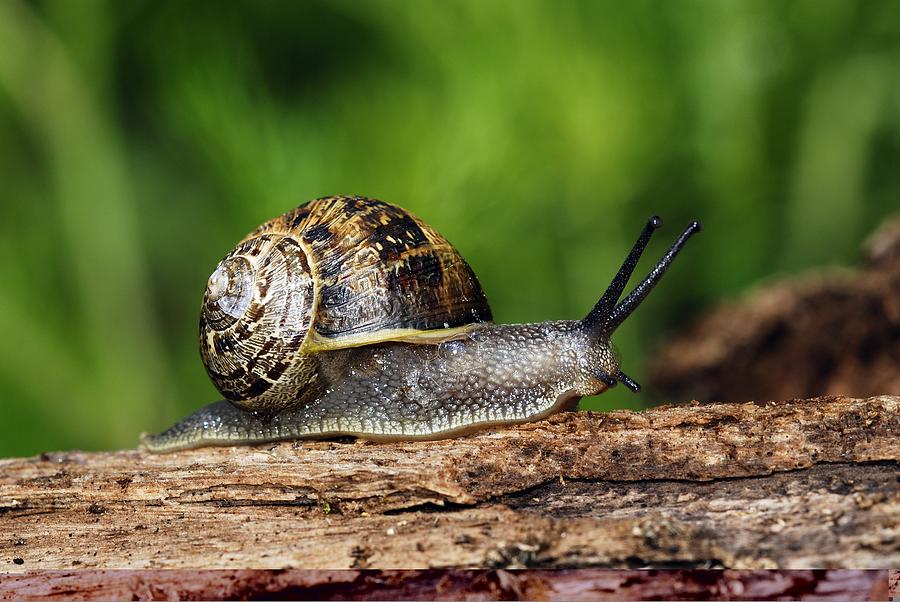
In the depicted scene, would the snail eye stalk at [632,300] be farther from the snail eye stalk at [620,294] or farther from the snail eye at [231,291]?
the snail eye at [231,291]

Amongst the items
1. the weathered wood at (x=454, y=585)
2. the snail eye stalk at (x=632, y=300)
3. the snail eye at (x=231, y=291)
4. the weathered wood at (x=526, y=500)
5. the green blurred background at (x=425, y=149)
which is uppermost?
the green blurred background at (x=425, y=149)

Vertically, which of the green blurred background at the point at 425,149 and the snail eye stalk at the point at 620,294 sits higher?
the green blurred background at the point at 425,149

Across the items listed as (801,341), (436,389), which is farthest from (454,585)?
(801,341)

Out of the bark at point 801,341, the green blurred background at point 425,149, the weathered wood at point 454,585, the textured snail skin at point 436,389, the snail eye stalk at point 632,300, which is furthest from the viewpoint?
the green blurred background at point 425,149

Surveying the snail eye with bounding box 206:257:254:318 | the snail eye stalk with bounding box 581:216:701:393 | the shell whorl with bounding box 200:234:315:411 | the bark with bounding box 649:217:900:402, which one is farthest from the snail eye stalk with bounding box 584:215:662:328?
the bark with bounding box 649:217:900:402

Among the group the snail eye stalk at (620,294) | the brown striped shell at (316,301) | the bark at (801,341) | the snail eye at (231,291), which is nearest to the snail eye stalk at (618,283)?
the snail eye stalk at (620,294)

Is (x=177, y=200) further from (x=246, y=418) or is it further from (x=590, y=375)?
(x=590, y=375)

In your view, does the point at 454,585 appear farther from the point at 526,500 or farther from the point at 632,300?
the point at 632,300
